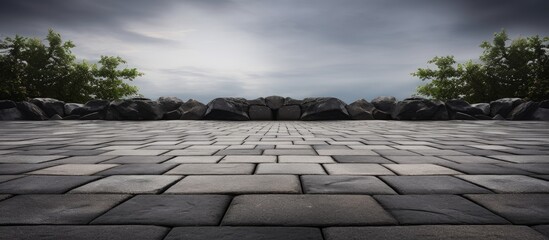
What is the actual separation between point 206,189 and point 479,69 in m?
Answer: 24.4

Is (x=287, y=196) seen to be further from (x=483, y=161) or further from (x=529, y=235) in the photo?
(x=483, y=161)

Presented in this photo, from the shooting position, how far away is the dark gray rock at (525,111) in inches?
337

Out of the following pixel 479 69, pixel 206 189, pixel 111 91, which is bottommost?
pixel 206 189

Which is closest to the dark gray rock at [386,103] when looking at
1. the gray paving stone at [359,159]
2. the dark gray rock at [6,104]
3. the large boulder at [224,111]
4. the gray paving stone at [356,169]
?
the large boulder at [224,111]

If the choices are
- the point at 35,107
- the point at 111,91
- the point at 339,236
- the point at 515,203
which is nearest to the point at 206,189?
the point at 339,236

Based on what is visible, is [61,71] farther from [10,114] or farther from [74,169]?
[74,169]

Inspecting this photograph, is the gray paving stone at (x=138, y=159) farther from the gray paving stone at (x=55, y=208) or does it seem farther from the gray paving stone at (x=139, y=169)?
the gray paving stone at (x=55, y=208)

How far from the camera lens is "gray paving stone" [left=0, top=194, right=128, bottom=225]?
1.00m

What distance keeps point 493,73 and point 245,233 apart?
24918 mm

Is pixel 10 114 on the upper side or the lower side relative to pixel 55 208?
upper

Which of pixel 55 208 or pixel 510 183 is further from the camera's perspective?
pixel 510 183

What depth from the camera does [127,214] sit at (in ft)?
3.45

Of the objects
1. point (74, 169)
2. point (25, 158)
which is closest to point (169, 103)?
point (25, 158)

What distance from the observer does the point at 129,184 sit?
149cm
